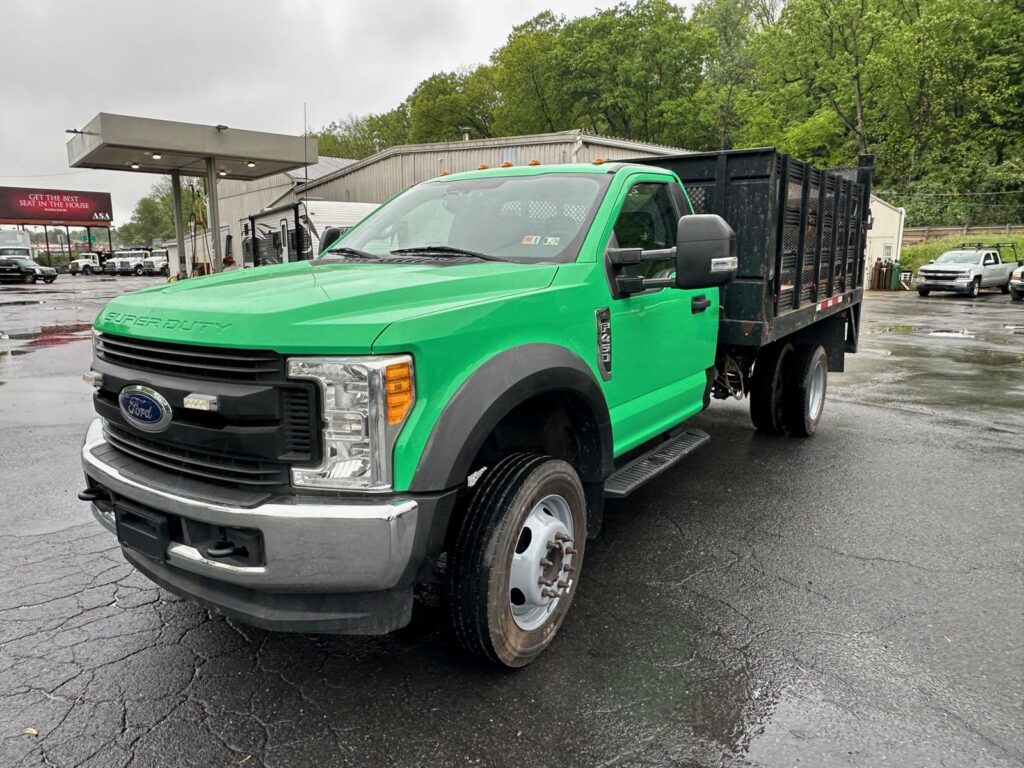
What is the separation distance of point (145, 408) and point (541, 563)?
1.61 meters

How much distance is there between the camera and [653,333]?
3818 mm

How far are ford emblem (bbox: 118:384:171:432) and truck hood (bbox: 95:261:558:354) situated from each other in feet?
0.67

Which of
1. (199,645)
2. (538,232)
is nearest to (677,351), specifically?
(538,232)

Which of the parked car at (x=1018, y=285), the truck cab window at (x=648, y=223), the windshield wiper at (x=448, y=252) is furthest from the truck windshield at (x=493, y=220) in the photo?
the parked car at (x=1018, y=285)

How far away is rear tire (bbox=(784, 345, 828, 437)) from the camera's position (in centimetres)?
646

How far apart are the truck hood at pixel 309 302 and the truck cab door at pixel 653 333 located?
61 cm

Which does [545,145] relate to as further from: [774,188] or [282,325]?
[282,325]

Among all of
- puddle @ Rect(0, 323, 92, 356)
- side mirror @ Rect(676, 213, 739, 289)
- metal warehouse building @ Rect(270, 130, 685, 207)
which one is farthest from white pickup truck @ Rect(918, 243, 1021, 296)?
Answer: side mirror @ Rect(676, 213, 739, 289)

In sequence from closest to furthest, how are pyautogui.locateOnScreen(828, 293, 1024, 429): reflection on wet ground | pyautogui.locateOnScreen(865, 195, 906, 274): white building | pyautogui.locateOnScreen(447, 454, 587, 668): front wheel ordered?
pyautogui.locateOnScreen(447, 454, 587, 668): front wheel, pyautogui.locateOnScreen(828, 293, 1024, 429): reflection on wet ground, pyautogui.locateOnScreen(865, 195, 906, 274): white building

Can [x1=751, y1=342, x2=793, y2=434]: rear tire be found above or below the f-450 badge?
below

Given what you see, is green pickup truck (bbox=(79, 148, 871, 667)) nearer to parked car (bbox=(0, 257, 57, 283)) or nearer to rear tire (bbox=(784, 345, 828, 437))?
rear tire (bbox=(784, 345, 828, 437))

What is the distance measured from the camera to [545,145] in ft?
71.5

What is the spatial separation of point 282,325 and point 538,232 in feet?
5.38

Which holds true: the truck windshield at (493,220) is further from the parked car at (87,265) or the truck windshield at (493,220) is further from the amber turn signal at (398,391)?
the parked car at (87,265)
